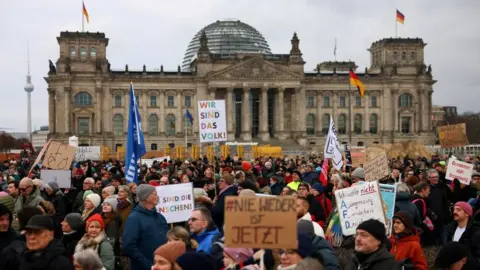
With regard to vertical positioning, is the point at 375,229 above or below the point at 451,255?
above

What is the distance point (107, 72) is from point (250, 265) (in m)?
70.6

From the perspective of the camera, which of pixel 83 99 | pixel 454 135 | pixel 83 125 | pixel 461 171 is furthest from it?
pixel 83 125

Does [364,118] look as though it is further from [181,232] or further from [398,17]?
[181,232]

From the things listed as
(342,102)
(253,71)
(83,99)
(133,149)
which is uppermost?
(253,71)

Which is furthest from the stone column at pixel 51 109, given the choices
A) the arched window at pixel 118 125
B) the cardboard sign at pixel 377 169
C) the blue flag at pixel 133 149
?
the cardboard sign at pixel 377 169

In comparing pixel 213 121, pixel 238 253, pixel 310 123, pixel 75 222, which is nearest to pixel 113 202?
pixel 75 222

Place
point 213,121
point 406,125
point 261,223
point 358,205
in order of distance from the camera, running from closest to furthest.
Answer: point 261,223 < point 358,205 < point 213,121 < point 406,125

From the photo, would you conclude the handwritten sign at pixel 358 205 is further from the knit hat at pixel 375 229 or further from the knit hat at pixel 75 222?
the knit hat at pixel 75 222

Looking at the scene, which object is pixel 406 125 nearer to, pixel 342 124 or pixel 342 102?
pixel 342 124

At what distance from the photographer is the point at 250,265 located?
583cm

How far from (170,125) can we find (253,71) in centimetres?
1153

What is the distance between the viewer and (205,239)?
759 cm

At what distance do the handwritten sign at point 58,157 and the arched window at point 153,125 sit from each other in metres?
57.7

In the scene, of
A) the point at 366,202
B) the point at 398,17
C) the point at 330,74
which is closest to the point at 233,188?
the point at 366,202
